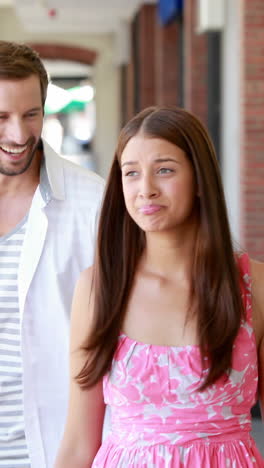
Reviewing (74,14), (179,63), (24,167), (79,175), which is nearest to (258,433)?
(79,175)

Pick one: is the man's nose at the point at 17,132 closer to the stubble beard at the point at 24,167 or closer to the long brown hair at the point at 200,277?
the stubble beard at the point at 24,167

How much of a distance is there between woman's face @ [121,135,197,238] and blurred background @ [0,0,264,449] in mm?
815

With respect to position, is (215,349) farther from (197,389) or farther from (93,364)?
(93,364)

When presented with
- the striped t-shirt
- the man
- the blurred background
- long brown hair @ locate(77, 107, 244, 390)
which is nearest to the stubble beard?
the man

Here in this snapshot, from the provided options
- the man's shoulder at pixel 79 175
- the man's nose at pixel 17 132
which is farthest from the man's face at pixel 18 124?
the man's shoulder at pixel 79 175

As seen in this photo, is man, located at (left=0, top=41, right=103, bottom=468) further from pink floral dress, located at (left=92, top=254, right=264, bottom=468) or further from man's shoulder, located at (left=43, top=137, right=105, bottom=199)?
pink floral dress, located at (left=92, top=254, right=264, bottom=468)

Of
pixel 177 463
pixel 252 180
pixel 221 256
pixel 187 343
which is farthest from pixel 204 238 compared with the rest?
pixel 252 180

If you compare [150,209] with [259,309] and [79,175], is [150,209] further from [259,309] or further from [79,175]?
[79,175]

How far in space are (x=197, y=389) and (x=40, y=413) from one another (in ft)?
2.51

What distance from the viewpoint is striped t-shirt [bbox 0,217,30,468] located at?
227 centimetres

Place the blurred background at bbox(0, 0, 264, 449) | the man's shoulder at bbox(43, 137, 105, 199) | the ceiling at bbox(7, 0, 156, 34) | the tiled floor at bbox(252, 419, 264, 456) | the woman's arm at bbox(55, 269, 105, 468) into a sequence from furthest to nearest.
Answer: the ceiling at bbox(7, 0, 156, 34) → the blurred background at bbox(0, 0, 264, 449) → the tiled floor at bbox(252, 419, 264, 456) → the man's shoulder at bbox(43, 137, 105, 199) → the woman's arm at bbox(55, 269, 105, 468)

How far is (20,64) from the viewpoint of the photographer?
237 cm

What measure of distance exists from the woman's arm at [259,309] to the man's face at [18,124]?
0.78 metres

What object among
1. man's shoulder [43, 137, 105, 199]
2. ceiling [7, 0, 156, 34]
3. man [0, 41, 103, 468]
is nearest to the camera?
man [0, 41, 103, 468]
